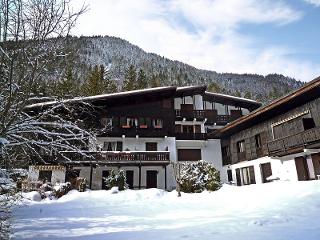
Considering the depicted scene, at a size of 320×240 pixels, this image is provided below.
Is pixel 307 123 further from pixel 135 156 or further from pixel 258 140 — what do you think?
pixel 135 156

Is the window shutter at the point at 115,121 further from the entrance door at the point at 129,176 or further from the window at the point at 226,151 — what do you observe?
the window at the point at 226,151

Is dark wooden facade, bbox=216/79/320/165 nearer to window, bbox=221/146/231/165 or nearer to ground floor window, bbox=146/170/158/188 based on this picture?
window, bbox=221/146/231/165

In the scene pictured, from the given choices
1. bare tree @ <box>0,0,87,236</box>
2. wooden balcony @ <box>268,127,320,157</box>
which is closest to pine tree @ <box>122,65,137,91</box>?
wooden balcony @ <box>268,127,320,157</box>

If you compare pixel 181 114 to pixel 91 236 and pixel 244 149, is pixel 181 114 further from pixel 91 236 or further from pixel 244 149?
pixel 91 236

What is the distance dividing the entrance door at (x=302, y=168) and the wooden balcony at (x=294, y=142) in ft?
3.45

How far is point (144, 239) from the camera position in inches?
253

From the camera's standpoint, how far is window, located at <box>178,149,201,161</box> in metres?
32.8

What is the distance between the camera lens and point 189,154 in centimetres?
3300

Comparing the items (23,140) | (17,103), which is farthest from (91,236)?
(17,103)

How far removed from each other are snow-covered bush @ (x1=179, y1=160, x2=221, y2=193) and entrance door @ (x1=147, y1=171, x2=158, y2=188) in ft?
31.3

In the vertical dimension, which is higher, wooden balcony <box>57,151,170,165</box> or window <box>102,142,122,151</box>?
window <box>102,142,122,151</box>

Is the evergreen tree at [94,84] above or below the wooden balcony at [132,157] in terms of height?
above

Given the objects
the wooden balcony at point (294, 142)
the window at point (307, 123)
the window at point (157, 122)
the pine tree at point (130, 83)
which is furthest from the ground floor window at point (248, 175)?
the pine tree at point (130, 83)

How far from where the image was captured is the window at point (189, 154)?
3275 cm
